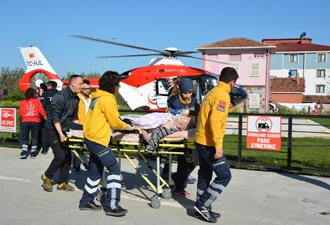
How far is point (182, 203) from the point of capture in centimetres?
528

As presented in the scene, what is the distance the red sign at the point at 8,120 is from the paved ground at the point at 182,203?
4042 mm

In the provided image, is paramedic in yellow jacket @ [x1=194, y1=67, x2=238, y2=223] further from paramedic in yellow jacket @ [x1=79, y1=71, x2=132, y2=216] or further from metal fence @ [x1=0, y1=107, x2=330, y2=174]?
metal fence @ [x1=0, y1=107, x2=330, y2=174]

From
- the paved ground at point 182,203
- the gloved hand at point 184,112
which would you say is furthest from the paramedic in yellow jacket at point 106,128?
the gloved hand at point 184,112

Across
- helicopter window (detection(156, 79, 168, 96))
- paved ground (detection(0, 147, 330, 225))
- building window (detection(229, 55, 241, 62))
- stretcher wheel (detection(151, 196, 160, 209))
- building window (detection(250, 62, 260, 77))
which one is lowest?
paved ground (detection(0, 147, 330, 225))

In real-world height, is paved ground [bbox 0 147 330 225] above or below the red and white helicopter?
below

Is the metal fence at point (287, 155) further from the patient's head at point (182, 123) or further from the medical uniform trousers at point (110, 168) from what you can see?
the medical uniform trousers at point (110, 168)

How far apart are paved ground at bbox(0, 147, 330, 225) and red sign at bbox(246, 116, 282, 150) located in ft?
2.40

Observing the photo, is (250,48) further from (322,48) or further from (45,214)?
(45,214)

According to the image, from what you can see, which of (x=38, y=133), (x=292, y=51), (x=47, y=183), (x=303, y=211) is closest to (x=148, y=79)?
(x=38, y=133)

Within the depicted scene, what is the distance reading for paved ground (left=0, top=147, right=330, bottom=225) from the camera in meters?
4.53

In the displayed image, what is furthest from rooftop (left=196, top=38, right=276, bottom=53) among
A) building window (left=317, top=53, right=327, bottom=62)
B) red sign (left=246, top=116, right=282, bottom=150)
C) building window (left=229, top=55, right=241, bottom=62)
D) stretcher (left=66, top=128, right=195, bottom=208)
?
stretcher (left=66, top=128, right=195, bottom=208)

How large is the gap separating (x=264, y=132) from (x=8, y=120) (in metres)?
8.42

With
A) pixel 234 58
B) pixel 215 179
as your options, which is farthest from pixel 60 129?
pixel 234 58

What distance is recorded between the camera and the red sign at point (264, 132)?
300 inches
